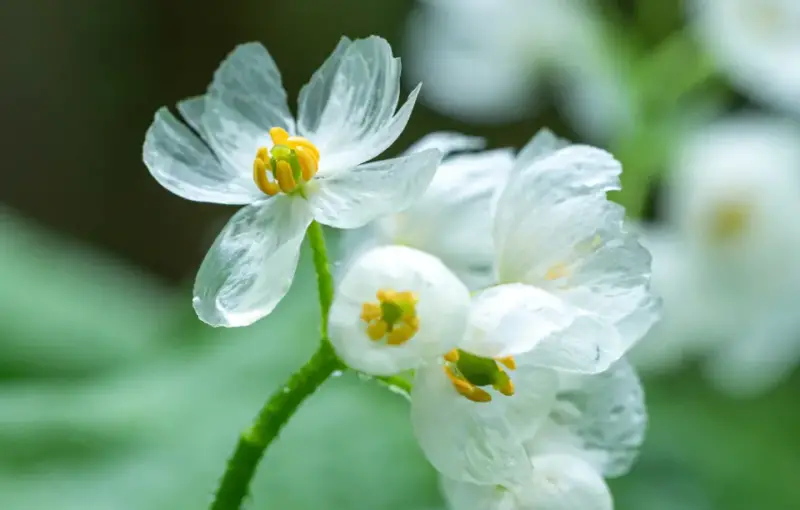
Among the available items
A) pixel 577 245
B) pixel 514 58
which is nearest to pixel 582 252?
pixel 577 245

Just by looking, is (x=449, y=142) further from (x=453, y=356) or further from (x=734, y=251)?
(x=734, y=251)

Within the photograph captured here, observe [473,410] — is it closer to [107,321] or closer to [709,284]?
[709,284]

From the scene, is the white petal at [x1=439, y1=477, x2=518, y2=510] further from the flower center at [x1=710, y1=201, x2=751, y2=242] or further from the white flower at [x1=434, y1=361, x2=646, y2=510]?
the flower center at [x1=710, y1=201, x2=751, y2=242]

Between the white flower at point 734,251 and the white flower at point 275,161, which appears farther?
the white flower at point 734,251

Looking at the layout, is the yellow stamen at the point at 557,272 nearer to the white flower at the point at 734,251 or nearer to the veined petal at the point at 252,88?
the veined petal at the point at 252,88

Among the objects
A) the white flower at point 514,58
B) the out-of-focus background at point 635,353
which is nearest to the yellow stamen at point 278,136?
the out-of-focus background at point 635,353

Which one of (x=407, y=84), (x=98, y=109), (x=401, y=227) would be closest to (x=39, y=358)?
(x=407, y=84)
